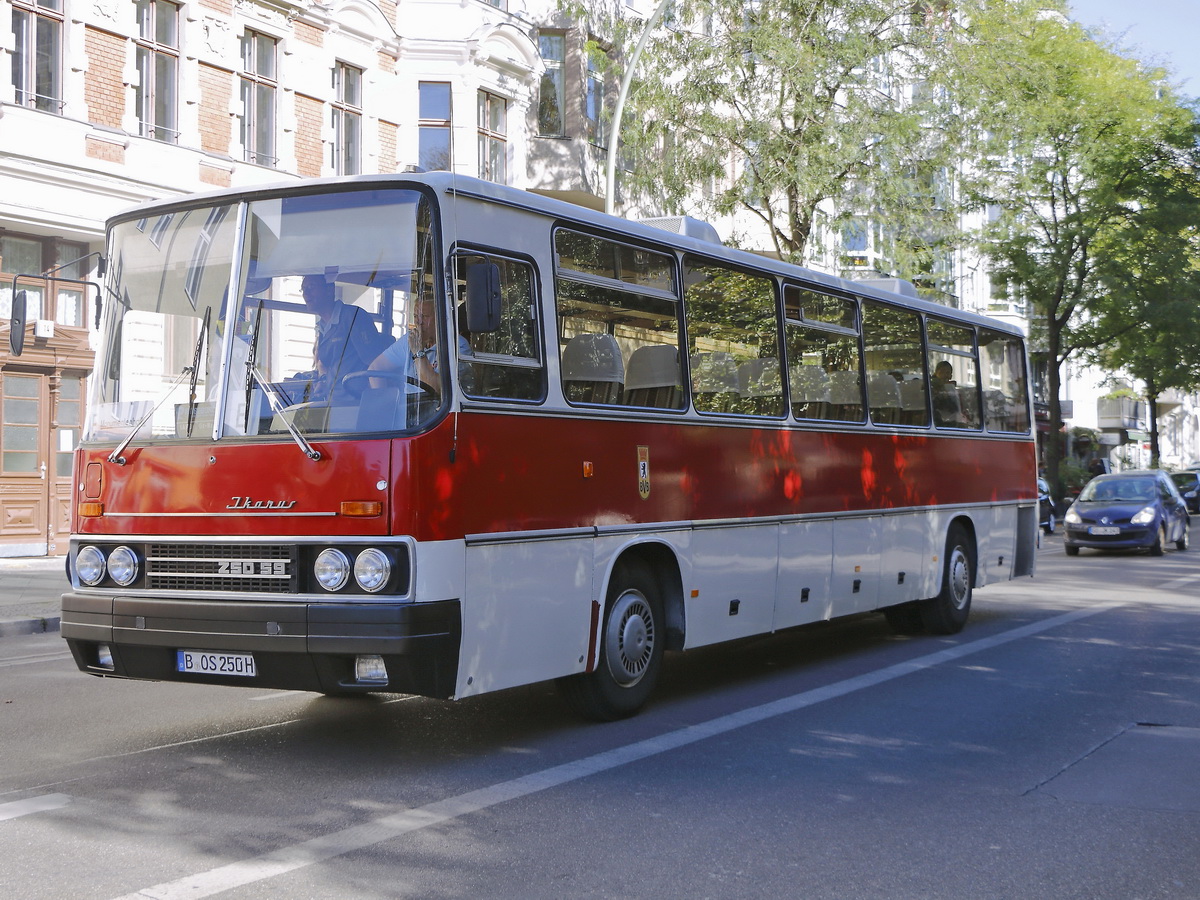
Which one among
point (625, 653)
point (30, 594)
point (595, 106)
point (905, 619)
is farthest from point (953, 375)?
point (595, 106)

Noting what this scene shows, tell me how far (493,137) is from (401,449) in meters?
23.6

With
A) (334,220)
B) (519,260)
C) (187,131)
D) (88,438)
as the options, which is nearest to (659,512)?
(519,260)

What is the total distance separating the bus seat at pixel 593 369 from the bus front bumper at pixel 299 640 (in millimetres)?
1678

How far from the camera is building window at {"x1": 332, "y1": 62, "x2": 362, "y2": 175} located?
26906 mm

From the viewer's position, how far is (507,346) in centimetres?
746

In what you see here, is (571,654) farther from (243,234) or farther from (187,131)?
(187,131)

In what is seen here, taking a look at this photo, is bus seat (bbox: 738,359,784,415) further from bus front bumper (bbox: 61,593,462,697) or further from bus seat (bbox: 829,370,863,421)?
bus front bumper (bbox: 61,593,462,697)

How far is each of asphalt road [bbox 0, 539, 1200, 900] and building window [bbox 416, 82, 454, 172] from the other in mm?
19153

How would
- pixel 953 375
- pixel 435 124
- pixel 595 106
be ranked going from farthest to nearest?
pixel 595 106
pixel 435 124
pixel 953 375

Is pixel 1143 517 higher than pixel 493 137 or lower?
lower

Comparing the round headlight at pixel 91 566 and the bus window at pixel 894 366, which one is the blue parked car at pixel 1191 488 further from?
the round headlight at pixel 91 566

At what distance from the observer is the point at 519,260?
7.64m

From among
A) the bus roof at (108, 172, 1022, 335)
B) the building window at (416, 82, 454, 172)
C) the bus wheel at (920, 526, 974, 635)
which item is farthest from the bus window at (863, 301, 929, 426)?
the building window at (416, 82, 454, 172)

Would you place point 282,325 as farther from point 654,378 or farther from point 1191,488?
point 1191,488
